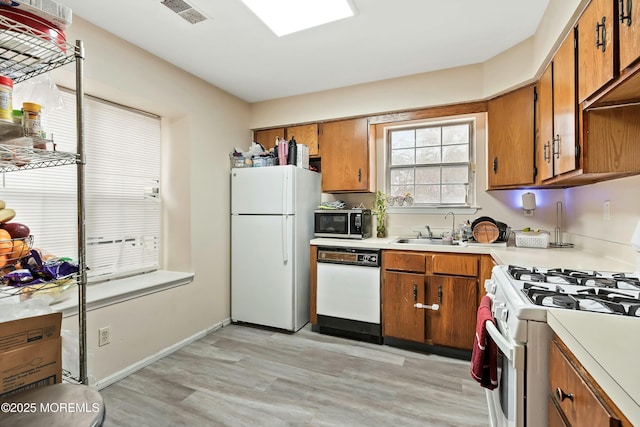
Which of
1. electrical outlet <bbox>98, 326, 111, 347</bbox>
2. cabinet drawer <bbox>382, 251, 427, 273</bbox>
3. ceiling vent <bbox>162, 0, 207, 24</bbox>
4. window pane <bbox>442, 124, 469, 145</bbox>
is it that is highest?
ceiling vent <bbox>162, 0, 207, 24</bbox>

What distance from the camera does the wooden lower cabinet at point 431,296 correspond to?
2447 mm

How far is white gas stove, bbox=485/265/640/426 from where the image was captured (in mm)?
1012

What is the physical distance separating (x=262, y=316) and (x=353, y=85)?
2.50 metres

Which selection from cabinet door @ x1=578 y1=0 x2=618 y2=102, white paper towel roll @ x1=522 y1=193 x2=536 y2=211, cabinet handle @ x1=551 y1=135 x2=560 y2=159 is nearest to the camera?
cabinet door @ x1=578 y1=0 x2=618 y2=102

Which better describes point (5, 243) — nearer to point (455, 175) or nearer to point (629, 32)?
point (629, 32)

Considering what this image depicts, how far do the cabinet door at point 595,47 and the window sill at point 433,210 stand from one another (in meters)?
1.62

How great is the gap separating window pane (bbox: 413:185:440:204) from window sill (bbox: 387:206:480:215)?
0.11m

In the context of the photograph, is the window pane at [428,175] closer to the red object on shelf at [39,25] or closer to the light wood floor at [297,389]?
the light wood floor at [297,389]

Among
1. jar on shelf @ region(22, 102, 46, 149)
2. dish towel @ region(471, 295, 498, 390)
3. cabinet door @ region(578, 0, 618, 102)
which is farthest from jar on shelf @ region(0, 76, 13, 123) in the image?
cabinet door @ region(578, 0, 618, 102)

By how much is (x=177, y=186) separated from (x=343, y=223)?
63.2 inches

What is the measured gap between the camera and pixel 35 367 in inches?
32.9

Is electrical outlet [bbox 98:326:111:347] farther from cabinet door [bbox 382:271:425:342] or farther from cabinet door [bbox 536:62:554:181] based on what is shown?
cabinet door [bbox 536:62:554:181]

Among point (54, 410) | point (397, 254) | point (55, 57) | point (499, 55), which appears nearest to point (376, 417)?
point (397, 254)

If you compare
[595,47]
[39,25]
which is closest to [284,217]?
[39,25]
